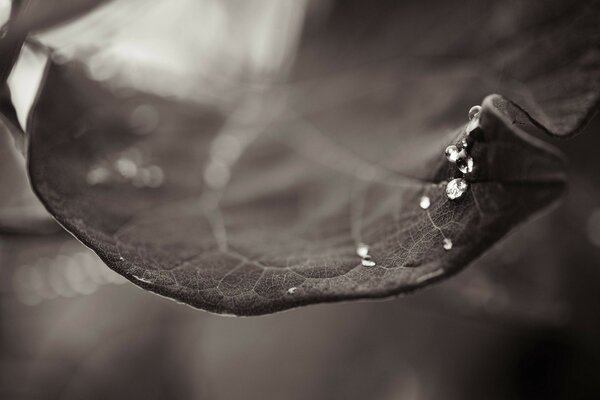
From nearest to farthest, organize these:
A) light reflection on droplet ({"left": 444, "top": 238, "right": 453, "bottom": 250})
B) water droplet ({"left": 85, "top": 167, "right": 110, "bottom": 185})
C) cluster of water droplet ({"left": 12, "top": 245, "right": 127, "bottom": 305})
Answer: light reflection on droplet ({"left": 444, "top": 238, "right": 453, "bottom": 250}), water droplet ({"left": 85, "top": 167, "right": 110, "bottom": 185}), cluster of water droplet ({"left": 12, "top": 245, "right": 127, "bottom": 305})

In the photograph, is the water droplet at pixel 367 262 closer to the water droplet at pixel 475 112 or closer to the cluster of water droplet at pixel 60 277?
the water droplet at pixel 475 112

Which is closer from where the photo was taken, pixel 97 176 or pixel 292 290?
pixel 292 290

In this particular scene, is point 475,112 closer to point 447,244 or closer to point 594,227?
point 447,244

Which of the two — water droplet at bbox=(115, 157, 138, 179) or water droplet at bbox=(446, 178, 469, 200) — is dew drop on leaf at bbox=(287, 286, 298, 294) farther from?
water droplet at bbox=(115, 157, 138, 179)

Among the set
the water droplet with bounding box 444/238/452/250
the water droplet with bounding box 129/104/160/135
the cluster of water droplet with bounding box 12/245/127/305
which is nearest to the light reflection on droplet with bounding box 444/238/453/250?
the water droplet with bounding box 444/238/452/250

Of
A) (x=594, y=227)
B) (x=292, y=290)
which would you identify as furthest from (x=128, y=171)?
(x=594, y=227)

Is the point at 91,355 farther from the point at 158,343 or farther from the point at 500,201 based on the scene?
the point at 500,201

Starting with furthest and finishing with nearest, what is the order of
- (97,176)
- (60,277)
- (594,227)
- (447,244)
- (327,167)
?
(60,277) → (594,227) → (327,167) → (97,176) → (447,244)
